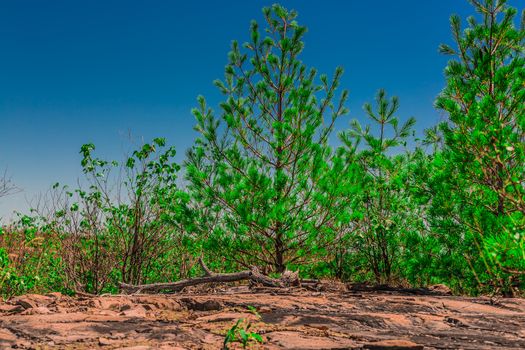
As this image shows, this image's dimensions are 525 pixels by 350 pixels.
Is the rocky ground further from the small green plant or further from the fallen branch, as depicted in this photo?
the fallen branch

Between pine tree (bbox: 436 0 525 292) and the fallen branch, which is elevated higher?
pine tree (bbox: 436 0 525 292)

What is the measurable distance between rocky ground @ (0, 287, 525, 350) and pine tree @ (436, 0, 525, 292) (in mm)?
1394

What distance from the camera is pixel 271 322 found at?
149 inches

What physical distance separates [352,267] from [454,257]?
219cm

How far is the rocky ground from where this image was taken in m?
3.20

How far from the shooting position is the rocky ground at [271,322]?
3199 mm

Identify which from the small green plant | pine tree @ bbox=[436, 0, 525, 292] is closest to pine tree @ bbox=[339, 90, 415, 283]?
pine tree @ bbox=[436, 0, 525, 292]

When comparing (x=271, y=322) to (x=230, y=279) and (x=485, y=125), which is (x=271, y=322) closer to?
(x=230, y=279)

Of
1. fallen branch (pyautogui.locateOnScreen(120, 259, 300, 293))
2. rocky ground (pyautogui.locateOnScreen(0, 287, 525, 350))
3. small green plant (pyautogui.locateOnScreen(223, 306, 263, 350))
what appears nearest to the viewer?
small green plant (pyautogui.locateOnScreen(223, 306, 263, 350))

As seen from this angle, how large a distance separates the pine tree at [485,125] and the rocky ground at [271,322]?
139cm

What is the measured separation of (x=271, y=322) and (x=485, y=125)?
421cm

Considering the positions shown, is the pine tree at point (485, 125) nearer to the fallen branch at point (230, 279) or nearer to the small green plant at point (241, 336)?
the fallen branch at point (230, 279)

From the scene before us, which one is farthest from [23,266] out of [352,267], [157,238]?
[352,267]

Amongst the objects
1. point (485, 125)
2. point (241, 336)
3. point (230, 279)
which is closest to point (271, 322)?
point (241, 336)
